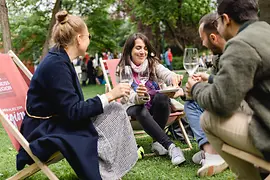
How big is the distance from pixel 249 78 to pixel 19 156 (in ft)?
6.60

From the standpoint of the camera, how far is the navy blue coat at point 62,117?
3035 mm

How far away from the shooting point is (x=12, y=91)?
3.74m

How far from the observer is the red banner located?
359 cm

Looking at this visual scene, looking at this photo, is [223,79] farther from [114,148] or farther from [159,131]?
[159,131]

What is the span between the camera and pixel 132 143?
344 centimetres

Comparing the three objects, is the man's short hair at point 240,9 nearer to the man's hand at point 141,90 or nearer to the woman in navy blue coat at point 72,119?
the woman in navy blue coat at point 72,119

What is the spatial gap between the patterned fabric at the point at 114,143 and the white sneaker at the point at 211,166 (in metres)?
0.66

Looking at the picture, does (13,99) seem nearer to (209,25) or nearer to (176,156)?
(176,156)

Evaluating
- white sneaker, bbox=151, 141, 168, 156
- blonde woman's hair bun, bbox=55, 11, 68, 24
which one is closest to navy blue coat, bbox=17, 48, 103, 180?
blonde woman's hair bun, bbox=55, 11, 68, 24

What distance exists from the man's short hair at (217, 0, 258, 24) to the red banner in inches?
82.5

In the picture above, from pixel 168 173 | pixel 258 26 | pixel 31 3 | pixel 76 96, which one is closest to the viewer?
pixel 258 26

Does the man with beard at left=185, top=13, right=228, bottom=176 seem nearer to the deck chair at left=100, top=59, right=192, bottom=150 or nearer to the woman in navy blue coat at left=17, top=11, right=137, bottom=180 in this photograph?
the woman in navy blue coat at left=17, top=11, right=137, bottom=180

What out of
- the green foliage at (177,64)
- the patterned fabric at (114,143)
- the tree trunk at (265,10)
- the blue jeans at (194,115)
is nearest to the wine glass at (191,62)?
the patterned fabric at (114,143)

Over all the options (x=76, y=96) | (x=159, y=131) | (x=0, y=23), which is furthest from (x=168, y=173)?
(x=0, y=23)
